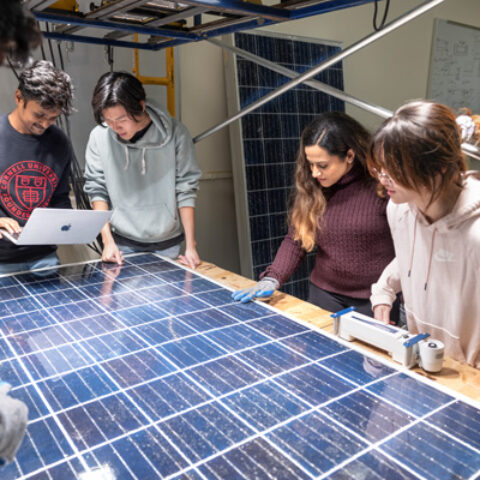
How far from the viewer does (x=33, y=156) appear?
2.20 metres

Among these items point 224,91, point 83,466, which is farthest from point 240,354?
point 224,91

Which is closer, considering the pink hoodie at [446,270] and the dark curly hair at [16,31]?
the dark curly hair at [16,31]

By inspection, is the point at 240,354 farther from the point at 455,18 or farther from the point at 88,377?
the point at 455,18

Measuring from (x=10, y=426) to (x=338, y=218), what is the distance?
1.77 metres

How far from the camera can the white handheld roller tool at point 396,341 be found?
126cm

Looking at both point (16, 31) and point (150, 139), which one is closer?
point (16, 31)

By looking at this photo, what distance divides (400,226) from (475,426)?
84 cm

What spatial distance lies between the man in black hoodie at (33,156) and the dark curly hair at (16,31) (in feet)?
4.77

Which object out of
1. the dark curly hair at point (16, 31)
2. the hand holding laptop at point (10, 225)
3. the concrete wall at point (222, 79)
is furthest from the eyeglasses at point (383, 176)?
the concrete wall at point (222, 79)

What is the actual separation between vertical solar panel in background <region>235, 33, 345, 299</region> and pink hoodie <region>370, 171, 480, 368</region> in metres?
2.27

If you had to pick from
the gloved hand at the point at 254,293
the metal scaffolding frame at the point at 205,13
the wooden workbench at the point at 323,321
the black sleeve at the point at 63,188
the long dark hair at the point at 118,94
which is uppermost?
the metal scaffolding frame at the point at 205,13

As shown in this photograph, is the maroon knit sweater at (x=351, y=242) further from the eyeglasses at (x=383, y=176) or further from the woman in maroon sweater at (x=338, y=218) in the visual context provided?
the eyeglasses at (x=383, y=176)

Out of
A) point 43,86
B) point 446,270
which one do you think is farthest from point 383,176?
point 43,86

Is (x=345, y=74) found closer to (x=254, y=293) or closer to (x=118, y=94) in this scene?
(x=118, y=94)
